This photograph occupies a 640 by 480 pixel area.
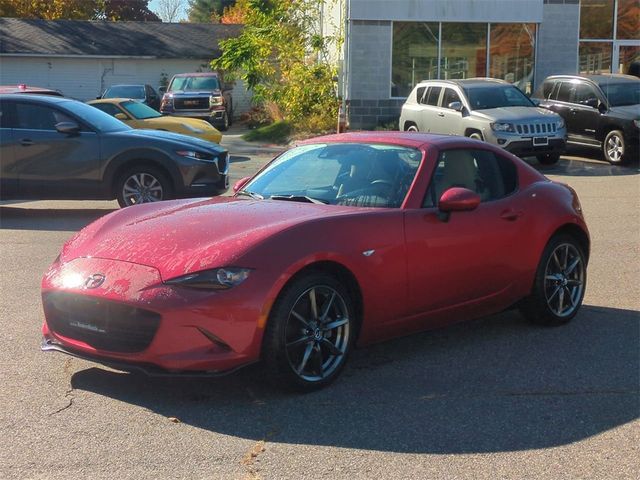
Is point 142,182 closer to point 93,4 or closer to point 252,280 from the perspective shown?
point 252,280

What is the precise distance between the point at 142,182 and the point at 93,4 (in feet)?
154

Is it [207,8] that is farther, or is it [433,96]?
[207,8]

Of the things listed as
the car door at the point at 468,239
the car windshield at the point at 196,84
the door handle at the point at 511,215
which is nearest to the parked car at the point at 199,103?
the car windshield at the point at 196,84

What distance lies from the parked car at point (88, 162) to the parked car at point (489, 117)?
Result: 24.7 ft

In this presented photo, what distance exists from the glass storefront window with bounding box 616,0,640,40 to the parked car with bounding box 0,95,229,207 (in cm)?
1759

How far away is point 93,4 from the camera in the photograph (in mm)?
55812

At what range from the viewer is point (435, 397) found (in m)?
5.30

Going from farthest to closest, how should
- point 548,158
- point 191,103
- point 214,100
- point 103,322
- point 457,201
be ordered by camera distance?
point 214,100
point 191,103
point 548,158
point 457,201
point 103,322

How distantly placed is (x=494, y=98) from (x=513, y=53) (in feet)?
21.7

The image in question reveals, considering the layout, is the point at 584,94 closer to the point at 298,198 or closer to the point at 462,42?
the point at 462,42

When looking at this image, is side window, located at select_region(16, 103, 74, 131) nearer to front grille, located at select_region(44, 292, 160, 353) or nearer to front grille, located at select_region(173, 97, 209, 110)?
front grille, located at select_region(44, 292, 160, 353)

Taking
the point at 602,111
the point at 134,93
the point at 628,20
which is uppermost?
the point at 628,20

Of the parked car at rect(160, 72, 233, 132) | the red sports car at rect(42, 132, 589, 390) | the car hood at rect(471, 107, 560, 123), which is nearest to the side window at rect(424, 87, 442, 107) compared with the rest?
the car hood at rect(471, 107, 560, 123)

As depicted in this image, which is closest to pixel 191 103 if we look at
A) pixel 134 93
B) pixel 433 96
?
pixel 134 93
